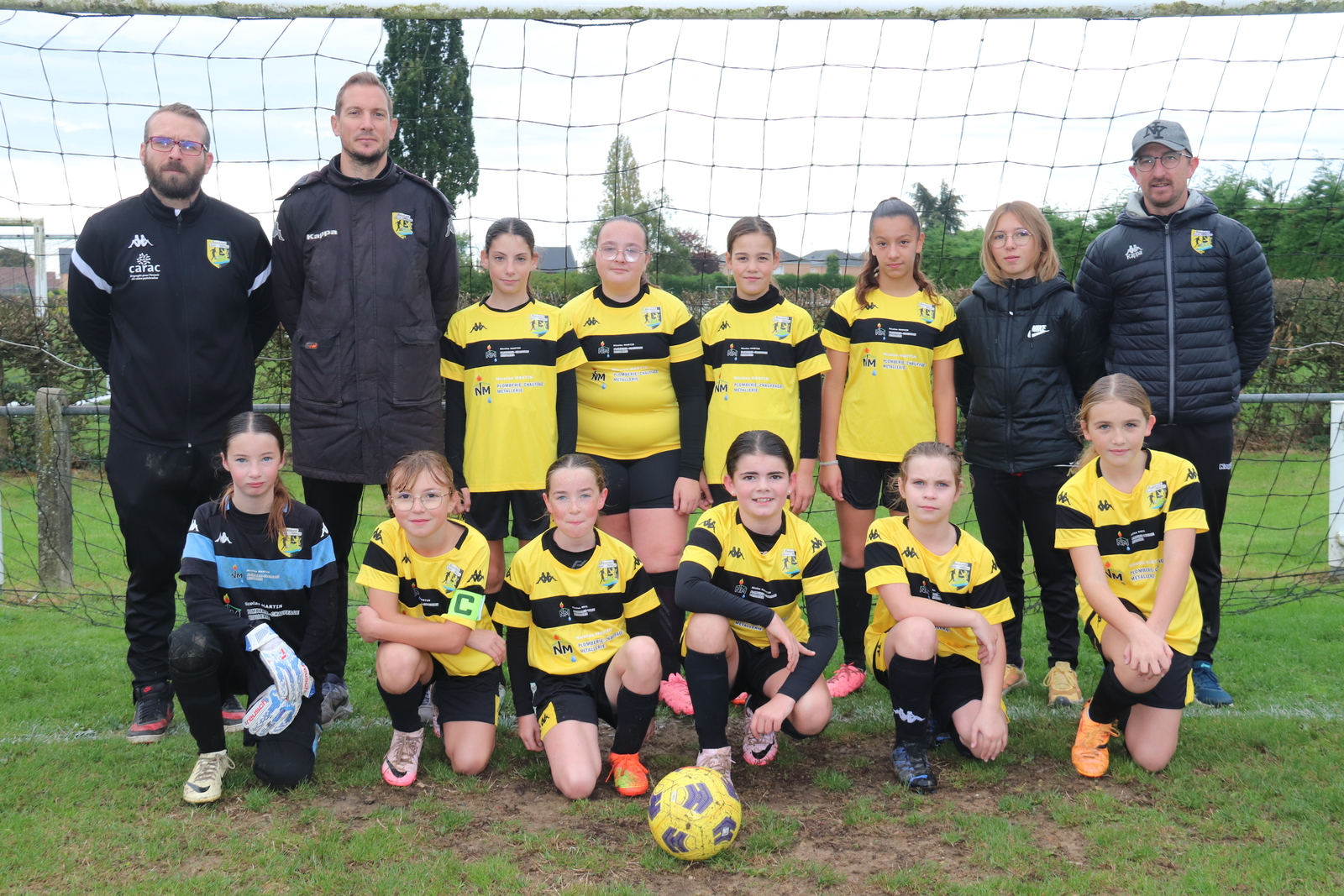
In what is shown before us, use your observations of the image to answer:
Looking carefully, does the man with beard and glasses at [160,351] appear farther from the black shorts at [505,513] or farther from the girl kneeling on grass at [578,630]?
the girl kneeling on grass at [578,630]

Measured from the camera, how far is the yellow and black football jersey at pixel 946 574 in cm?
335

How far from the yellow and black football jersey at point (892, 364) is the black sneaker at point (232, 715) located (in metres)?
2.58

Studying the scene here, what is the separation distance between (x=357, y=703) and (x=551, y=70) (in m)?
2.99

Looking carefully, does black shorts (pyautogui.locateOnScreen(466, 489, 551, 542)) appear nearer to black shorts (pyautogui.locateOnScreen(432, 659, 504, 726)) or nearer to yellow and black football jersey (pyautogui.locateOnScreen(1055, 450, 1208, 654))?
black shorts (pyautogui.locateOnScreen(432, 659, 504, 726))

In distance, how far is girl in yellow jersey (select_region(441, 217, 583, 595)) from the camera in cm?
367

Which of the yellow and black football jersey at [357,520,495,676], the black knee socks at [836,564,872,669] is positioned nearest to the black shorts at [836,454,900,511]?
the black knee socks at [836,564,872,669]

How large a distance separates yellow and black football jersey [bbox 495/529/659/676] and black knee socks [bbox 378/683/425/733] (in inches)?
14.7

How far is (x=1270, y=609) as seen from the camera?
524 cm

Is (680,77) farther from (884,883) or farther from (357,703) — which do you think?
(884,883)

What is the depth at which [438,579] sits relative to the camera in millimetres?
3342

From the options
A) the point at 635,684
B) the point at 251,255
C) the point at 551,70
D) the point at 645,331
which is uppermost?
the point at 551,70

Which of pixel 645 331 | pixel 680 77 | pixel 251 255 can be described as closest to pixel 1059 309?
pixel 645 331

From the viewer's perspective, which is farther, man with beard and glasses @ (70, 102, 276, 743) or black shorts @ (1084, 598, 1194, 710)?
man with beard and glasses @ (70, 102, 276, 743)

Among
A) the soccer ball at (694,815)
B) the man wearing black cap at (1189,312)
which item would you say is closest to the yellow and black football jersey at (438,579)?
the soccer ball at (694,815)
